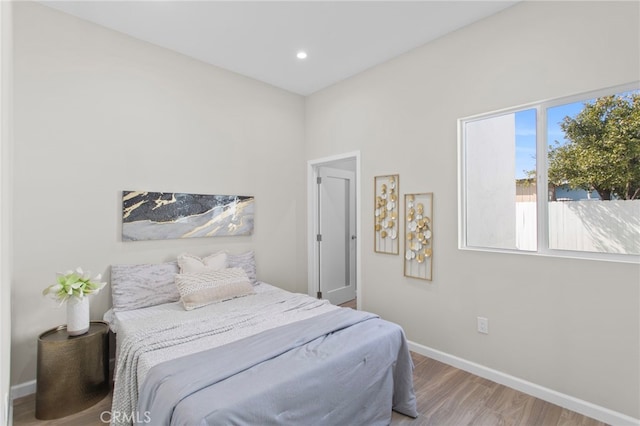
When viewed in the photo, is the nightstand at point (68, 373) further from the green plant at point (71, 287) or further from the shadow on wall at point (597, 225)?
the shadow on wall at point (597, 225)

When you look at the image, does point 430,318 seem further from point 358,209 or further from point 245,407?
point 245,407

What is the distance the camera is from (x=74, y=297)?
2.21 m

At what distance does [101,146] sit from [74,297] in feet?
4.22

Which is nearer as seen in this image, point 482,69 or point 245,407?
point 245,407

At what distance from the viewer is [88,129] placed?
2639 mm

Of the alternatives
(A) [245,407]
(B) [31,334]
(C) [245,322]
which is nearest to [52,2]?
(B) [31,334]

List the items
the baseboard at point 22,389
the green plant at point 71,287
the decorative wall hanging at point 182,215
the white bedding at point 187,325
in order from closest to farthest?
the white bedding at point 187,325
the green plant at point 71,287
the baseboard at point 22,389
the decorative wall hanging at point 182,215

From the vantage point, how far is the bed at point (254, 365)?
145 centimetres

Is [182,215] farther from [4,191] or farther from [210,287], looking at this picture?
[4,191]

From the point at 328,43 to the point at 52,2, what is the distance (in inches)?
87.6

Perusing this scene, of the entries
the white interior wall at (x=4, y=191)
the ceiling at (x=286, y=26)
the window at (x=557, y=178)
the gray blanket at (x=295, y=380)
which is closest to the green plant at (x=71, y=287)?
the white interior wall at (x=4, y=191)

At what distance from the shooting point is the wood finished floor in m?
2.06

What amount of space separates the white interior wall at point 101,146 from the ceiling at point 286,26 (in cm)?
23

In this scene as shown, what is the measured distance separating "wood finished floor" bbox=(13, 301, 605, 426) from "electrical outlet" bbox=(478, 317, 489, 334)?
39 cm
